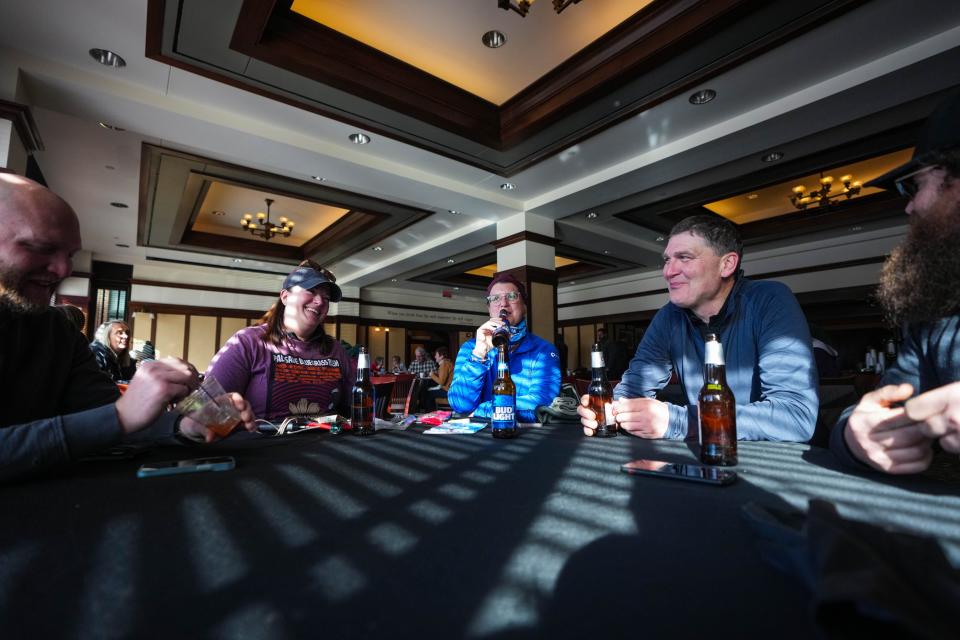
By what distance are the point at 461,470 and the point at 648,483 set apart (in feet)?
1.17

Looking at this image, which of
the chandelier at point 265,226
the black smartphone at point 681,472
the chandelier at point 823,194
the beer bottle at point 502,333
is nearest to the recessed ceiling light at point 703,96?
the beer bottle at point 502,333

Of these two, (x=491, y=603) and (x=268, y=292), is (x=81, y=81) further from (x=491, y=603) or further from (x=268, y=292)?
A: (x=268, y=292)

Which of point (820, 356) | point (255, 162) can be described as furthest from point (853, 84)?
point (255, 162)

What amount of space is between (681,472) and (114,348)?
5711 millimetres

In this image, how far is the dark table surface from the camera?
15.0 inches

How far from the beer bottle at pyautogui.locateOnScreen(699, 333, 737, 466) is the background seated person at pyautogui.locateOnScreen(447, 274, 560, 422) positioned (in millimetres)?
1066

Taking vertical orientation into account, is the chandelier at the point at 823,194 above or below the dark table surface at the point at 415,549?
above

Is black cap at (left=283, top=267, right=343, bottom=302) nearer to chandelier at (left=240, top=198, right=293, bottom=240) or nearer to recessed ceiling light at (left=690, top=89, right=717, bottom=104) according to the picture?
recessed ceiling light at (left=690, top=89, right=717, bottom=104)

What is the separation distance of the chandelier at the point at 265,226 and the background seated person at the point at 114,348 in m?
2.67

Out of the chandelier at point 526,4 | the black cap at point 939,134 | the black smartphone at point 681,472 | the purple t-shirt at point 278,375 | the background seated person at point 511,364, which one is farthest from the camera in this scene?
the chandelier at point 526,4

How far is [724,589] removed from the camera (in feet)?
1.40

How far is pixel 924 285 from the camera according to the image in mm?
1148

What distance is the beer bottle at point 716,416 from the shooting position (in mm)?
959

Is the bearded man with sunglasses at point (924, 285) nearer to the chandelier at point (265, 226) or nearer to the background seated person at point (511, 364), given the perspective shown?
the background seated person at point (511, 364)
